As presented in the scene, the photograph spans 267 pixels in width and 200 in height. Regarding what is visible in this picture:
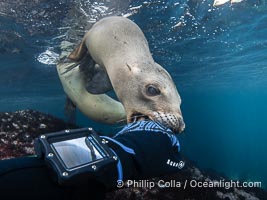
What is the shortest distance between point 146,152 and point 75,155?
0.50m

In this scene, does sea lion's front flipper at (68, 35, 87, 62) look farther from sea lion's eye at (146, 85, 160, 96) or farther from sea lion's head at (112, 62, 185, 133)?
sea lion's eye at (146, 85, 160, 96)

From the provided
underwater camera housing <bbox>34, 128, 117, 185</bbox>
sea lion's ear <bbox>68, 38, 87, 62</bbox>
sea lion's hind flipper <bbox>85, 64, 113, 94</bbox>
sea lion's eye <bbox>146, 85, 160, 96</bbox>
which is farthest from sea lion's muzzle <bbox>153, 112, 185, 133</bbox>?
sea lion's ear <bbox>68, 38, 87, 62</bbox>

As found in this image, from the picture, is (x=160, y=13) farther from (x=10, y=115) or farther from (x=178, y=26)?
(x=10, y=115)

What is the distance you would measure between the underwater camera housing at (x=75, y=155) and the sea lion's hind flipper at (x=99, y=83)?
5560mm

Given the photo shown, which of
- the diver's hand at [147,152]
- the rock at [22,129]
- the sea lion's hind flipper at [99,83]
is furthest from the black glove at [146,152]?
the sea lion's hind flipper at [99,83]

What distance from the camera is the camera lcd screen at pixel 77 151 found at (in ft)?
5.33

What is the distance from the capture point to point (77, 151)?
173 cm

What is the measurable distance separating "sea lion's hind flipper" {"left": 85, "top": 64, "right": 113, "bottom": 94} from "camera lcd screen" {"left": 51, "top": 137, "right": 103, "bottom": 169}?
18.3 ft

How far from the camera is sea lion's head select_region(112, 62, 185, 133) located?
3.97 metres

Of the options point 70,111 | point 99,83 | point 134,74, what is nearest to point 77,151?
point 134,74

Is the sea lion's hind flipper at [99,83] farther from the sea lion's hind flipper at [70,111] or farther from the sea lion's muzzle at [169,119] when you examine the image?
the sea lion's muzzle at [169,119]

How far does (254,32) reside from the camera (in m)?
17.6

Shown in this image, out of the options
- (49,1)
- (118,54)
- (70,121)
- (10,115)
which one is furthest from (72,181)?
(49,1)

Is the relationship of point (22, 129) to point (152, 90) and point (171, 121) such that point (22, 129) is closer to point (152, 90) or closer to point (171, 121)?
point (152, 90)
